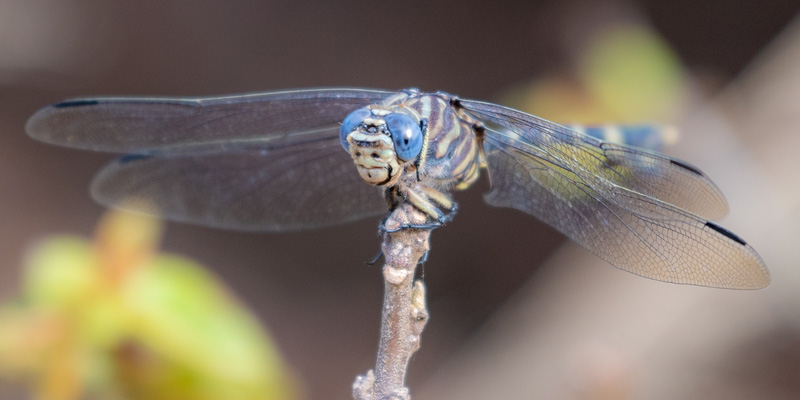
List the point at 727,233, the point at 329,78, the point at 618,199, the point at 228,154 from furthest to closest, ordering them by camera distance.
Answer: the point at 329,78
the point at 228,154
the point at 618,199
the point at 727,233

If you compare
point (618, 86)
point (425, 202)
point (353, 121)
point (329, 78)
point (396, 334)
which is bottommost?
point (396, 334)

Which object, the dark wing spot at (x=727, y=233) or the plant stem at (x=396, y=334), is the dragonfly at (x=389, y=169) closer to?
the dark wing spot at (x=727, y=233)

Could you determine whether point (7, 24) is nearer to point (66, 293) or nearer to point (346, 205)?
point (66, 293)

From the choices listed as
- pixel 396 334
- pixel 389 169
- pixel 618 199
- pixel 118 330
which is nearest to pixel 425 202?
pixel 389 169

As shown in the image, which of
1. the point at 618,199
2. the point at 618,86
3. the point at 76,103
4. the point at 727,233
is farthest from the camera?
the point at 618,86

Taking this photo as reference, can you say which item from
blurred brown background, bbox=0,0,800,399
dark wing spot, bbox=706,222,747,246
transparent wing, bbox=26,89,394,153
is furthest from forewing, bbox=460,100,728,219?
blurred brown background, bbox=0,0,800,399

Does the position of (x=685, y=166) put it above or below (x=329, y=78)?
Result: below

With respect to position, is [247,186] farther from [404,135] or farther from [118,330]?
[404,135]
